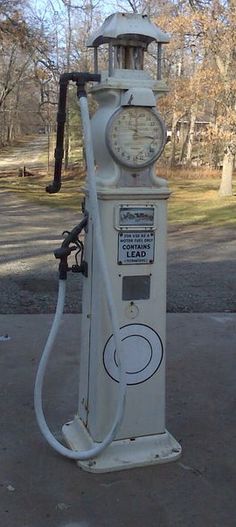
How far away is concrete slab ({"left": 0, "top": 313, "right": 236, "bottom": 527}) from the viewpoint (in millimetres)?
2561

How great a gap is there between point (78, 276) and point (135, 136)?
4932 mm

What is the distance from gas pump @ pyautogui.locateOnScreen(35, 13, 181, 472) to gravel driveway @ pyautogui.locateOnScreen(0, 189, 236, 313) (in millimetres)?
2824

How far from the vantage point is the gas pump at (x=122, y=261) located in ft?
8.68

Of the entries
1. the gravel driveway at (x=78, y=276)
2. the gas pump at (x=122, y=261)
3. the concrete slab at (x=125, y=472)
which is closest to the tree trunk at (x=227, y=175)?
the gravel driveway at (x=78, y=276)

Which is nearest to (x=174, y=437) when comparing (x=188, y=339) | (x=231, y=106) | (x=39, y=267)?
(x=188, y=339)

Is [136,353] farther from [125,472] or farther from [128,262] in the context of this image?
[125,472]

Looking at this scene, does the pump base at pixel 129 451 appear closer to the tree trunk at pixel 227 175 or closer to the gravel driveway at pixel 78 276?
the gravel driveway at pixel 78 276

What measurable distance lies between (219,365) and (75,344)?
1.10 metres

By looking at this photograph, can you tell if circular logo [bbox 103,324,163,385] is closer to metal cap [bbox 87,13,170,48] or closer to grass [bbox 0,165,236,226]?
metal cap [bbox 87,13,170,48]

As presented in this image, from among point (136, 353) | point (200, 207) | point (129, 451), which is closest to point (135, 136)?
point (136, 353)

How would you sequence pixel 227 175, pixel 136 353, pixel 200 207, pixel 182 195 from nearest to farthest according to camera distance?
pixel 136 353 → pixel 200 207 → pixel 227 175 → pixel 182 195

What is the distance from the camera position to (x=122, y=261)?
9.12 ft

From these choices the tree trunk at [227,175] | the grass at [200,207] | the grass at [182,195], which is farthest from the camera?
the tree trunk at [227,175]

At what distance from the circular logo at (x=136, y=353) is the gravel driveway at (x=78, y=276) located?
2837mm
